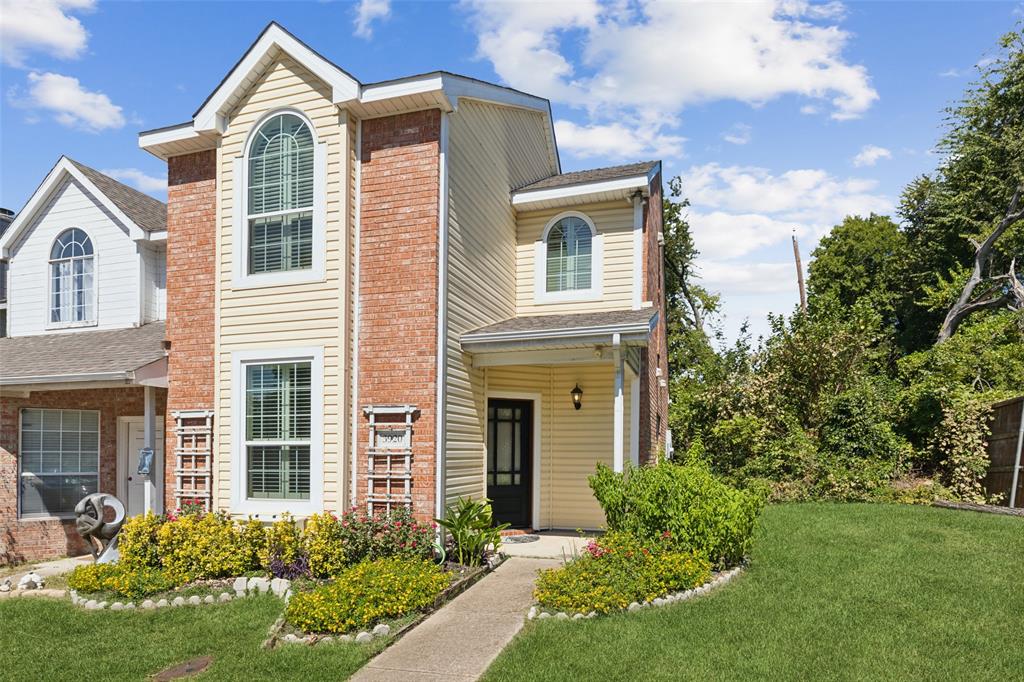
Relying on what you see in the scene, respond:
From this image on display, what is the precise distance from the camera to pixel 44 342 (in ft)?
45.3

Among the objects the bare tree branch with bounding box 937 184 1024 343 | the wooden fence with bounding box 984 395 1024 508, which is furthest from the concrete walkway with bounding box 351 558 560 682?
the bare tree branch with bounding box 937 184 1024 343

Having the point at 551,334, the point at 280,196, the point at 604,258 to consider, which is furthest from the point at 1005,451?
the point at 280,196

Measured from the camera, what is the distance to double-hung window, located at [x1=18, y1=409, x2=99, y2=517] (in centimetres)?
1249

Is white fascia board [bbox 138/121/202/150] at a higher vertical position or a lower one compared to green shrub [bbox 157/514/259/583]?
higher

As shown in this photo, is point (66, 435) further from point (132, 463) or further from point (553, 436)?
point (553, 436)

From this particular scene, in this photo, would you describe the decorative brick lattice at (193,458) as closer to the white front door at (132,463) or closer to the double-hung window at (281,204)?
the double-hung window at (281,204)

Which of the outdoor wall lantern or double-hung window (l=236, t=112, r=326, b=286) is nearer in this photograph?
double-hung window (l=236, t=112, r=326, b=286)

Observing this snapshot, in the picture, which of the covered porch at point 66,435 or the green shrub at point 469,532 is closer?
the green shrub at point 469,532

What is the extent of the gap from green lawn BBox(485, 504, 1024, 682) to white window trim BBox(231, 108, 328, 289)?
5.52 m

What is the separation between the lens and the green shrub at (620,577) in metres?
7.24

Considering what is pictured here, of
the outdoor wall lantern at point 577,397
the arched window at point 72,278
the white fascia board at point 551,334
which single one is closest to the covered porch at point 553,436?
the outdoor wall lantern at point 577,397

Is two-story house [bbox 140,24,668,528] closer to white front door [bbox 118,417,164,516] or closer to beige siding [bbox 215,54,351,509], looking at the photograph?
beige siding [bbox 215,54,351,509]

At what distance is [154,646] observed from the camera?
23.6 ft

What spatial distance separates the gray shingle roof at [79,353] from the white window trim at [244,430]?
182cm
